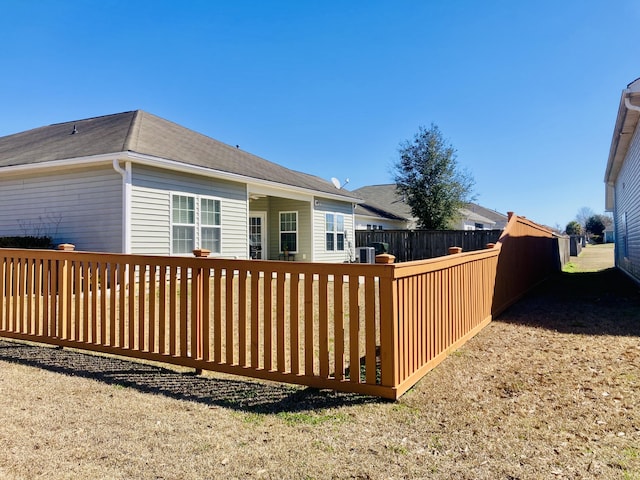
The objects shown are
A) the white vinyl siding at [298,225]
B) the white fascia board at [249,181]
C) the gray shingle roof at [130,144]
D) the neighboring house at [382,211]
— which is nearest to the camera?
the white fascia board at [249,181]

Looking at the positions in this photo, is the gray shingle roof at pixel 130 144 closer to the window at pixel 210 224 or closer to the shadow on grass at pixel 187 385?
the window at pixel 210 224

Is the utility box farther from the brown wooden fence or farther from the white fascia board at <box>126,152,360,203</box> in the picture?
the white fascia board at <box>126,152,360,203</box>

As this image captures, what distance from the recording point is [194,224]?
10344mm

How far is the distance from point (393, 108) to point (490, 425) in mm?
19876

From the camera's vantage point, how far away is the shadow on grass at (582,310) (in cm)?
614

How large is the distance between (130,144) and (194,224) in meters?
2.44

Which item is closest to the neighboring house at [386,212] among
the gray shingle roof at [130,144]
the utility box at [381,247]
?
the utility box at [381,247]

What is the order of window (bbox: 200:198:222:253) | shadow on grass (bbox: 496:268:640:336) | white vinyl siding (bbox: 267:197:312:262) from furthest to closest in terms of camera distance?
white vinyl siding (bbox: 267:197:312:262), window (bbox: 200:198:222:253), shadow on grass (bbox: 496:268:640:336)

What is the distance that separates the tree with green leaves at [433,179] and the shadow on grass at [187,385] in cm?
2133

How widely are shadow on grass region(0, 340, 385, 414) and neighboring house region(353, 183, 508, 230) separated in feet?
60.8

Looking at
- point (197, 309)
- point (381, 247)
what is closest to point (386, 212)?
point (381, 247)

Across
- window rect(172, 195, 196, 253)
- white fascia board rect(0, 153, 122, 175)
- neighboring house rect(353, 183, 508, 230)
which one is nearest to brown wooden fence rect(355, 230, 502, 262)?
neighboring house rect(353, 183, 508, 230)

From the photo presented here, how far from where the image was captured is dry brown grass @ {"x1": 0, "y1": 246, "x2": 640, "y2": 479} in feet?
7.64

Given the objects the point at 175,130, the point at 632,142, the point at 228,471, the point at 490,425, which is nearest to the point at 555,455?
the point at 490,425
